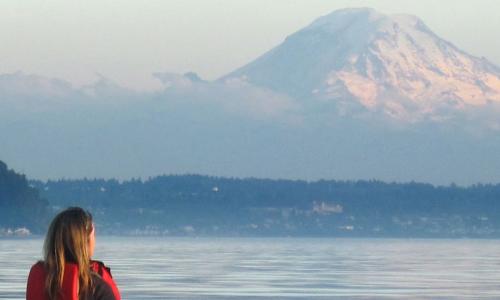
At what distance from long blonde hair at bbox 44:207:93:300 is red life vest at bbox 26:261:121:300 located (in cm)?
2

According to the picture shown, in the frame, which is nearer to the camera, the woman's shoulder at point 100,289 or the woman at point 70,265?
the woman's shoulder at point 100,289

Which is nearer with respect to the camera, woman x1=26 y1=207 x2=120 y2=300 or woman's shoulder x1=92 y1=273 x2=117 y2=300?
woman's shoulder x1=92 y1=273 x2=117 y2=300

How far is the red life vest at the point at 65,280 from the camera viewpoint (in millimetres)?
7023

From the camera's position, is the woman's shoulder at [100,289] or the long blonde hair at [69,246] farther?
the long blonde hair at [69,246]

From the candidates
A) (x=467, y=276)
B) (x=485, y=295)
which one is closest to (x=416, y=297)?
(x=485, y=295)

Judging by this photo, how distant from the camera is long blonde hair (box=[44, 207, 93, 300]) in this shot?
277 inches

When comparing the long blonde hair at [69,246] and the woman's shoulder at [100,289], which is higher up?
the long blonde hair at [69,246]

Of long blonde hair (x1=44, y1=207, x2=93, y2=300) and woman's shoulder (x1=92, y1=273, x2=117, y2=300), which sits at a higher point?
long blonde hair (x1=44, y1=207, x2=93, y2=300)

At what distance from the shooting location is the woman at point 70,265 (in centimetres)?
703

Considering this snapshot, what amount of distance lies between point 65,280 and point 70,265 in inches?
3.3

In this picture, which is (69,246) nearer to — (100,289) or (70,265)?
(70,265)

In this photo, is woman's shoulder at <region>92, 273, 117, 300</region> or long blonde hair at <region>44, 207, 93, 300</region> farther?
long blonde hair at <region>44, 207, 93, 300</region>

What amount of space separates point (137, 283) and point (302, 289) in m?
6.04

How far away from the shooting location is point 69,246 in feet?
23.2
